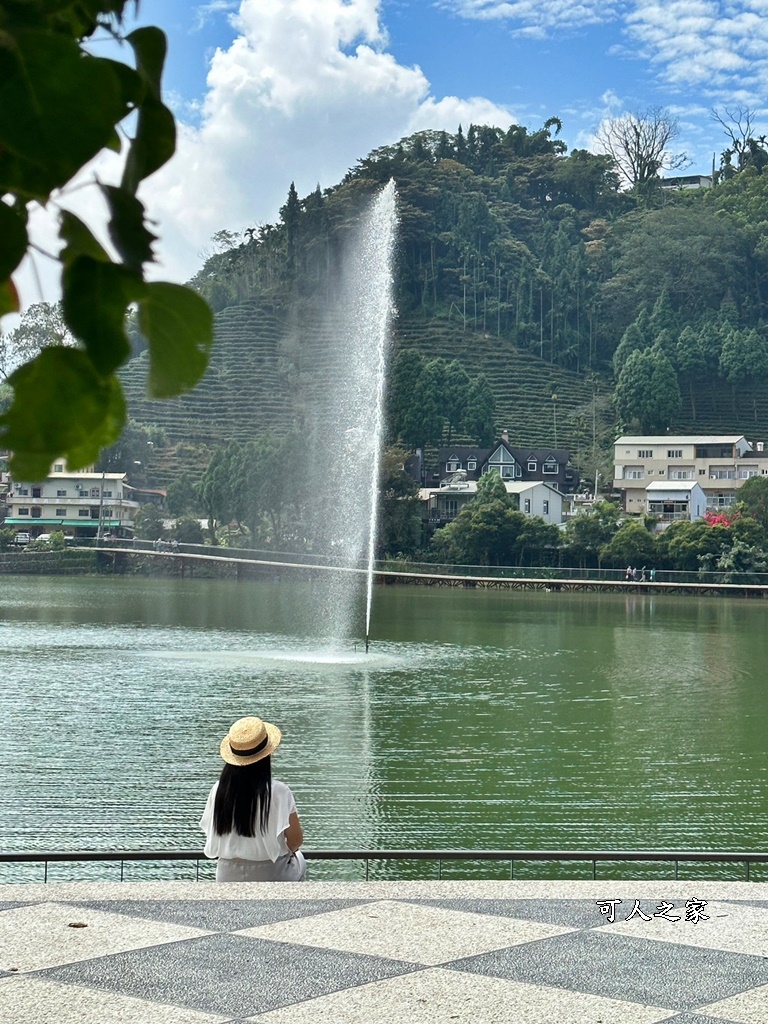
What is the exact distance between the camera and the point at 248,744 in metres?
6.14

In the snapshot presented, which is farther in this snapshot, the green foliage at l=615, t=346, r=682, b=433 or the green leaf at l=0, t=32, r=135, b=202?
the green foliage at l=615, t=346, r=682, b=433

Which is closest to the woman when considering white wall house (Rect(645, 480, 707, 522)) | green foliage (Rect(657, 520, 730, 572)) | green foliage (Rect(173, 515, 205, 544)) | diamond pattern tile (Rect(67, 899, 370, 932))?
diamond pattern tile (Rect(67, 899, 370, 932))

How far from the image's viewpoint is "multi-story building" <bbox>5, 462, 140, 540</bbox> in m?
81.6

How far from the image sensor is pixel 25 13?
29.2 inches

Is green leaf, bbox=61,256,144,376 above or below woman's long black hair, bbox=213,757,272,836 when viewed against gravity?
above

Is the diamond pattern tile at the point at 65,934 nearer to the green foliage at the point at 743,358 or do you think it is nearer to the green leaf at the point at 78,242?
the green leaf at the point at 78,242

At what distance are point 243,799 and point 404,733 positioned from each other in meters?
12.7

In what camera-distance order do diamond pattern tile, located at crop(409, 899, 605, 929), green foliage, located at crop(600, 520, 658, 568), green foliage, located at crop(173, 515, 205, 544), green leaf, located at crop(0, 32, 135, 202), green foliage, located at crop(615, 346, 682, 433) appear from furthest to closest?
green foliage, located at crop(615, 346, 682, 433) → green foliage, located at crop(173, 515, 205, 544) → green foliage, located at crop(600, 520, 658, 568) → diamond pattern tile, located at crop(409, 899, 605, 929) → green leaf, located at crop(0, 32, 135, 202)

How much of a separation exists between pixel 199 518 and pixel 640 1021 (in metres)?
76.9

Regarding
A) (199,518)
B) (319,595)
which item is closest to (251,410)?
(199,518)


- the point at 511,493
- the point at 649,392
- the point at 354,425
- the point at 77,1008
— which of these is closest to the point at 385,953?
the point at 77,1008

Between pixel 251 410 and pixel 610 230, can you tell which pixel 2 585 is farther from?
pixel 610 230

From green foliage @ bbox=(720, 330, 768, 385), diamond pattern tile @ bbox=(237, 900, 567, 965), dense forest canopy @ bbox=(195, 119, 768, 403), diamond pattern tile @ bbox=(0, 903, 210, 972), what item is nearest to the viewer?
diamond pattern tile @ bbox=(0, 903, 210, 972)

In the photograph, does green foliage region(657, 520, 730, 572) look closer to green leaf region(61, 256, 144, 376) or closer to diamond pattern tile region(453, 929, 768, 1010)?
diamond pattern tile region(453, 929, 768, 1010)
